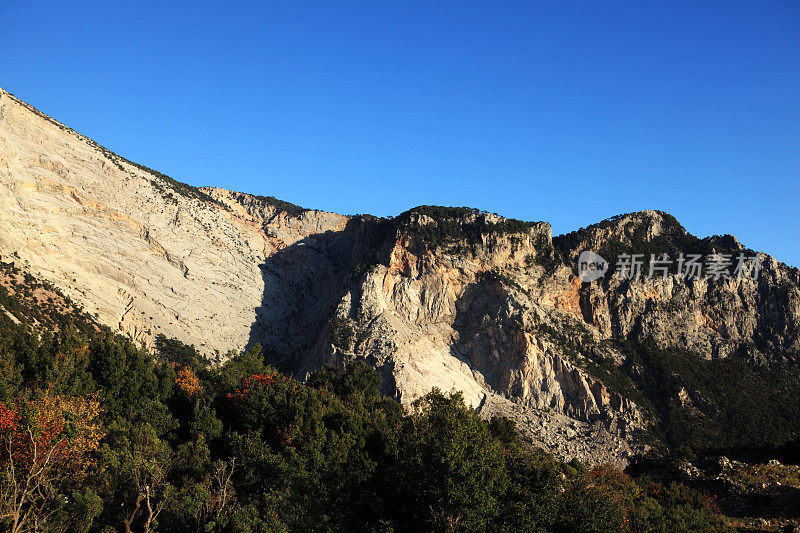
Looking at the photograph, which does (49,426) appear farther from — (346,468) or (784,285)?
(784,285)

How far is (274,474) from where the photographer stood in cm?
2561

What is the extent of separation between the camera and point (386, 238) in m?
91.2

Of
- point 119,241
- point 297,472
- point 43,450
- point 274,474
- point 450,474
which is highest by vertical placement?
point 119,241

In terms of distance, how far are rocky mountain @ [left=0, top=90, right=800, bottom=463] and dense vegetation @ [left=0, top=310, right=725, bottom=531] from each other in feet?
109

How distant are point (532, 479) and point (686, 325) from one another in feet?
233

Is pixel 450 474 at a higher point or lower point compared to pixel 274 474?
higher

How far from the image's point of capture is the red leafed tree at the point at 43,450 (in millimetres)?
20094

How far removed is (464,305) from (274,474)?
5851cm

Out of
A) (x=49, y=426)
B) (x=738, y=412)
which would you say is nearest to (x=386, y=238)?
(x=738, y=412)

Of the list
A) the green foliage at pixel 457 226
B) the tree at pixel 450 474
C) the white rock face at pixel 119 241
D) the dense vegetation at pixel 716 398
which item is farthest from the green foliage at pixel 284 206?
the tree at pixel 450 474

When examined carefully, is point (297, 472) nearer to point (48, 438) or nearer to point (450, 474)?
point (450, 474)
